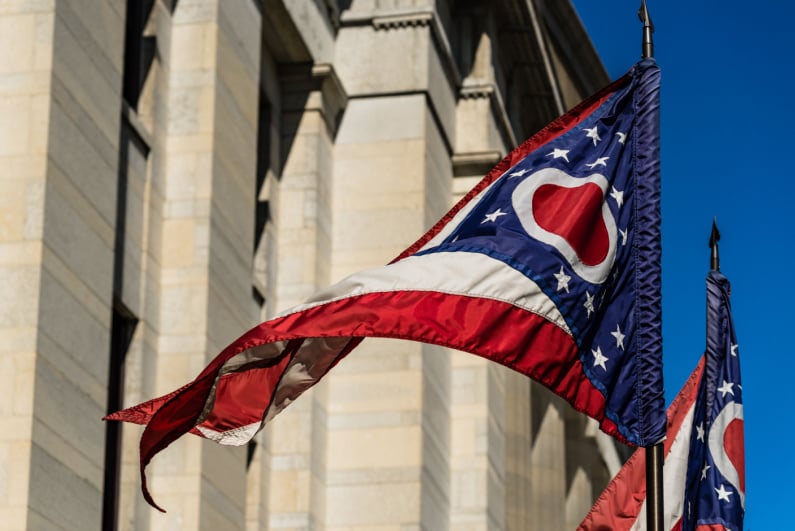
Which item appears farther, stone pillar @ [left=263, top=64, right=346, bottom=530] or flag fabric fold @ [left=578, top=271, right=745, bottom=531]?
stone pillar @ [left=263, top=64, right=346, bottom=530]

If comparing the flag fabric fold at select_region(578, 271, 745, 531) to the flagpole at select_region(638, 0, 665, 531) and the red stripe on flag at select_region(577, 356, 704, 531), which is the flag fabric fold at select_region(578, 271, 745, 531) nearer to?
the red stripe on flag at select_region(577, 356, 704, 531)

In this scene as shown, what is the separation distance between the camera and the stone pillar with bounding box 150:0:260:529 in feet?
69.4

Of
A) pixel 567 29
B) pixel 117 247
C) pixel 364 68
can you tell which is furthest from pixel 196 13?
pixel 567 29

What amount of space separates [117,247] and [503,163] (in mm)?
8443

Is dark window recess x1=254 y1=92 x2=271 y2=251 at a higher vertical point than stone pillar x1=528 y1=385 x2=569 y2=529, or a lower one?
higher

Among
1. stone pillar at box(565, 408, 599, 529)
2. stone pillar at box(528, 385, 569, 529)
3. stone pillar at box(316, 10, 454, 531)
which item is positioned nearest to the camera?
stone pillar at box(316, 10, 454, 531)

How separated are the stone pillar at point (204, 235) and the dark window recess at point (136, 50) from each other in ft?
1.54

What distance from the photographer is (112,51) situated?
18766 millimetres

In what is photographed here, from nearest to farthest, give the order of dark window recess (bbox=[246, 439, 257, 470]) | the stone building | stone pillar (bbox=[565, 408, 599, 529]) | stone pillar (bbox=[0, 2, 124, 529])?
stone pillar (bbox=[0, 2, 124, 529]) < the stone building < dark window recess (bbox=[246, 439, 257, 470]) < stone pillar (bbox=[565, 408, 599, 529])

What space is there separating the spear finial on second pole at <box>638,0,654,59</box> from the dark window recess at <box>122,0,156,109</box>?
33.0ft

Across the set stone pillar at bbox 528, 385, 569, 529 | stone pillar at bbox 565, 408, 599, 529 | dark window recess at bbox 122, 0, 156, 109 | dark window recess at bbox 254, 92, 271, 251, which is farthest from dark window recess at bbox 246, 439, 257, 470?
stone pillar at bbox 565, 408, 599, 529

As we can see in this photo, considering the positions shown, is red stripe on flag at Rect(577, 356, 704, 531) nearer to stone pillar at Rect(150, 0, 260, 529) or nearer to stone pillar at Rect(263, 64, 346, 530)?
stone pillar at Rect(150, 0, 260, 529)

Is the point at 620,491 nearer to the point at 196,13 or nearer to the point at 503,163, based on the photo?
the point at 503,163

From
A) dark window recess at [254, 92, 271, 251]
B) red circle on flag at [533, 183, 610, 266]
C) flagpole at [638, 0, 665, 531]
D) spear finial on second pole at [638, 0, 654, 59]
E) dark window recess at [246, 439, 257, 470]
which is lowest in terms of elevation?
flagpole at [638, 0, 665, 531]
